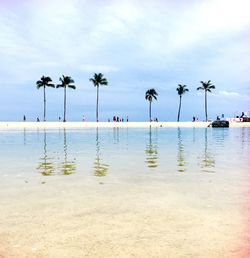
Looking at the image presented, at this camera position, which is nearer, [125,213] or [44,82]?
[125,213]

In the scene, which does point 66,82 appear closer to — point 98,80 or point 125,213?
point 98,80

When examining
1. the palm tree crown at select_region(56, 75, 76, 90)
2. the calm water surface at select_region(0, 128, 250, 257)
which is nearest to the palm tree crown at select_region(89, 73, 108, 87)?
the palm tree crown at select_region(56, 75, 76, 90)

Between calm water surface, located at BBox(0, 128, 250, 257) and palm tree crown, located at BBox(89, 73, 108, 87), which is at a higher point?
palm tree crown, located at BBox(89, 73, 108, 87)

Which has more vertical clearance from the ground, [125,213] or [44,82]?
→ [44,82]

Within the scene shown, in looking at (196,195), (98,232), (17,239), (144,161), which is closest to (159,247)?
(98,232)

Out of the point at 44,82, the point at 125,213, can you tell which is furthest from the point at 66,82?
the point at 125,213

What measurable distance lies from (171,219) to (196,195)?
2280 mm

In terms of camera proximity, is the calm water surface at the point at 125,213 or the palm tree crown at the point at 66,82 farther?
the palm tree crown at the point at 66,82

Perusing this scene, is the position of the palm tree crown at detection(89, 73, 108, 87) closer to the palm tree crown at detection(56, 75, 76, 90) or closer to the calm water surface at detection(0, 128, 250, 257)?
the palm tree crown at detection(56, 75, 76, 90)

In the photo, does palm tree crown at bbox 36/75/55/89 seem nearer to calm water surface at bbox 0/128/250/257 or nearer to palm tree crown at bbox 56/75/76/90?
palm tree crown at bbox 56/75/76/90

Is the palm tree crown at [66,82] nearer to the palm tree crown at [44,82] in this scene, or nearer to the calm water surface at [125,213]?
the palm tree crown at [44,82]

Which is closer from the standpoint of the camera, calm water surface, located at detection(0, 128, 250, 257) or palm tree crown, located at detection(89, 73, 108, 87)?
calm water surface, located at detection(0, 128, 250, 257)

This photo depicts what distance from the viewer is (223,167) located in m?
13.6

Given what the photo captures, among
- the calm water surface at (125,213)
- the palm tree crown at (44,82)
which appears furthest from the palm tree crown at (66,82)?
the calm water surface at (125,213)
